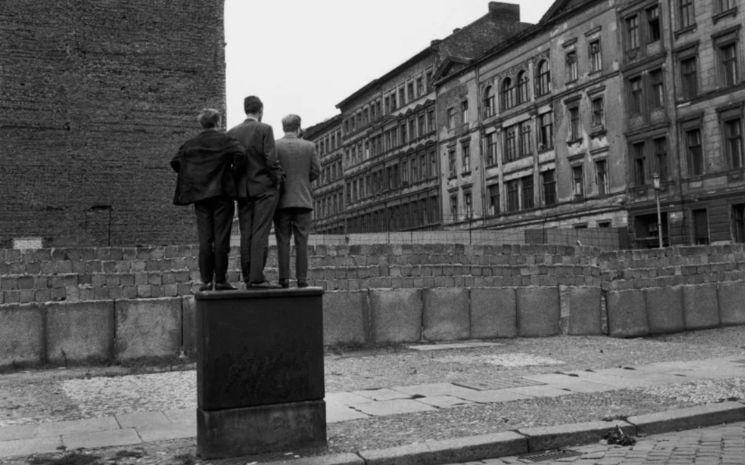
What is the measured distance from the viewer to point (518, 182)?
172 feet

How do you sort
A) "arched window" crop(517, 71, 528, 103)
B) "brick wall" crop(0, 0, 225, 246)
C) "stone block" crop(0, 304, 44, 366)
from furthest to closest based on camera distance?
"arched window" crop(517, 71, 528, 103) < "brick wall" crop(0, 0, 225, 246) < "stone block" crop(0, 304, 44, 366)

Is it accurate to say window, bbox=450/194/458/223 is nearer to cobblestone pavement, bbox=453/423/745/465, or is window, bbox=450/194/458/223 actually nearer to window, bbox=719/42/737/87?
Result: window, bbox=719/42/737/87

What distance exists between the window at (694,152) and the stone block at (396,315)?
2725 cm

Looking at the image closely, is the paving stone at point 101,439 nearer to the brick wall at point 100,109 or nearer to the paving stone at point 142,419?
the paving stone at point 142,419

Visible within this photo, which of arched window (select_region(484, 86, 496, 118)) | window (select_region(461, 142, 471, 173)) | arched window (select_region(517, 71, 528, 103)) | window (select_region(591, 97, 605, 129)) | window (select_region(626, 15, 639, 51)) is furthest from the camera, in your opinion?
window (select_region(461, 142, 471, 173))

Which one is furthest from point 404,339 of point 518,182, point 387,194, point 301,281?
point 387,194

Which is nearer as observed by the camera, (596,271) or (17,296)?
(17,296)

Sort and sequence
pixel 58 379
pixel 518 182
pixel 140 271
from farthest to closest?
1. pixel 518 182
2. pixel 140 271
3. pixel 58 379

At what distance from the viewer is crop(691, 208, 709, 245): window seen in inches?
1508

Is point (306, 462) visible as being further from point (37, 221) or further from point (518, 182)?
point (518, 182)

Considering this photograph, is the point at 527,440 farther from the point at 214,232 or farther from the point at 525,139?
the point at 525,139

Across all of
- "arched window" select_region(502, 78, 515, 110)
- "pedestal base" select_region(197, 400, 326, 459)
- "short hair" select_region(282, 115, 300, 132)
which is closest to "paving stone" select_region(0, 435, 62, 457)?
"pedestal base" select_region(197, 400, 326, 459)

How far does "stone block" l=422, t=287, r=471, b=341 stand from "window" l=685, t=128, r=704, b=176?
2640 cm

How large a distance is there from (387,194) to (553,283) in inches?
2148
